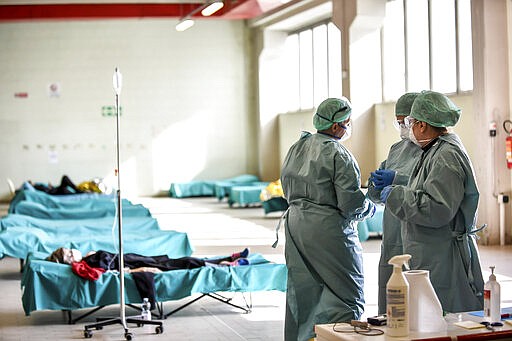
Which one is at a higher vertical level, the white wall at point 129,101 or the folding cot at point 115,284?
the white wall at point 129,101

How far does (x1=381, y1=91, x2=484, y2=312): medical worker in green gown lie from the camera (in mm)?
3924

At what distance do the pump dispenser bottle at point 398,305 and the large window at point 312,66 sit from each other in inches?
586

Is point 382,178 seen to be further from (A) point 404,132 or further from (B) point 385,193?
(A) point 404,132

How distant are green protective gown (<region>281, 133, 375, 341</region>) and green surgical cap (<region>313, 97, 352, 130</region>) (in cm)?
9

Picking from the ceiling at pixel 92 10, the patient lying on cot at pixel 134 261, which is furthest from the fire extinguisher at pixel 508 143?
the ceiling at pixel 92 10

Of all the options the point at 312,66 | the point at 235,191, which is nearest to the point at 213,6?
the point at 235,191

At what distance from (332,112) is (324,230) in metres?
0.67

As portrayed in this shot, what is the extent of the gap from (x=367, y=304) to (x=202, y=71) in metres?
15.7

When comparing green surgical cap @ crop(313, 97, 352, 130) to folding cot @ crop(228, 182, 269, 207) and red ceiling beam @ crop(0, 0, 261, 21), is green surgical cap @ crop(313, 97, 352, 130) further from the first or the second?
red ceiling beam @ crop(0, 0, 261, 21)

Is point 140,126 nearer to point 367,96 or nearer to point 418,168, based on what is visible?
point 367,96

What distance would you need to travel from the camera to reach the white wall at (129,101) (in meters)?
21.5

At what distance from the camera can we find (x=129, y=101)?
22.1m

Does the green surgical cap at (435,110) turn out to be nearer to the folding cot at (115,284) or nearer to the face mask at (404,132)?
the face mask at (404,132)

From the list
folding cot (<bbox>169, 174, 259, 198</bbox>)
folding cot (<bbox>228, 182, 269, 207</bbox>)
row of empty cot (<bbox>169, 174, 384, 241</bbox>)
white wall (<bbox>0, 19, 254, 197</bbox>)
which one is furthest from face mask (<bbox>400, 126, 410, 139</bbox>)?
white wall (<bbox>0, 19, 254, 197</bbox>)
